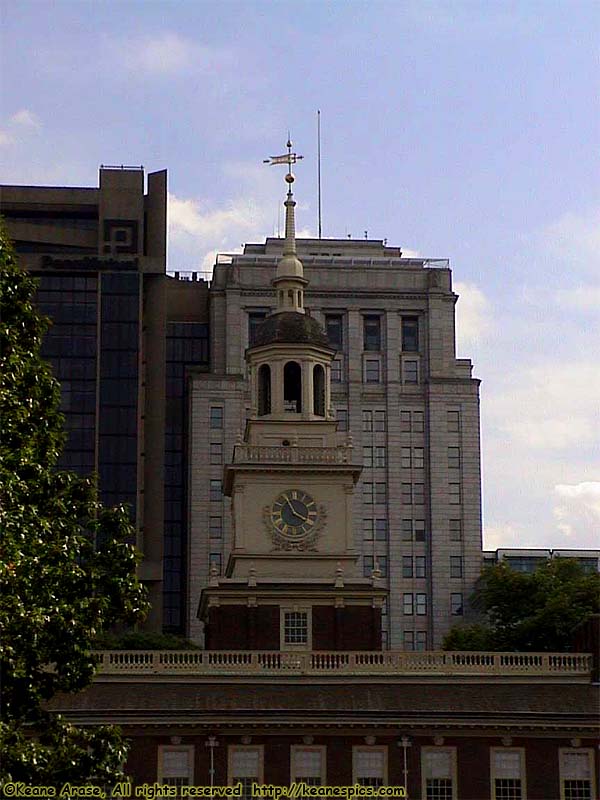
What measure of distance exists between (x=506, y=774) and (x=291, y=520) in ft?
58.6

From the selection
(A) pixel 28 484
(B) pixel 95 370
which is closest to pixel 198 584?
(B) pixel 95 370

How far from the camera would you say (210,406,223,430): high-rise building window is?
187625 mm

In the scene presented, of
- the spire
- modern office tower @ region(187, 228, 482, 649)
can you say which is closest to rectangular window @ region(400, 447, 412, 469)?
modern office tower @ region(187, 228, 482, 649)

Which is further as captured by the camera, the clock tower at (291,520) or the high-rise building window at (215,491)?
the high-rise building window at (215,491)

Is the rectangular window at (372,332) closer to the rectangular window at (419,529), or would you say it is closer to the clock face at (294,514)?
the rectangular window at (419,529)

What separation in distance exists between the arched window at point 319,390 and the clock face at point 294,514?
15.9ft

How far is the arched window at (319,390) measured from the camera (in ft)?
268

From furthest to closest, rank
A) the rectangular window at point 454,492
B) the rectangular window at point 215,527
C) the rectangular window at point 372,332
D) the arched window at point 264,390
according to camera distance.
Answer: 1. the rectangular window at point 372,332
2. the rectangular window at point 454,492
3. the rectangular window at point 215,527
4. the arched window at point 264,390

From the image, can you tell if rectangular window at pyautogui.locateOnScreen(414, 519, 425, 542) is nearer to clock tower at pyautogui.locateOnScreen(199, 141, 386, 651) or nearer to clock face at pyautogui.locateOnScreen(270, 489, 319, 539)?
clock tower at pyautogui.locateOnScreen(199, 141, 386, 651)

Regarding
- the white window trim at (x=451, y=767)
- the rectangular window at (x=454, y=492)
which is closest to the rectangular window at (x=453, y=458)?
the rectangular window at (x=454, y=492)

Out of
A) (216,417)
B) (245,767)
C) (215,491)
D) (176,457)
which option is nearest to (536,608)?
(245,767)

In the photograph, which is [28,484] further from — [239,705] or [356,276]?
[356,276]

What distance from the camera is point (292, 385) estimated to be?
82.4 metres

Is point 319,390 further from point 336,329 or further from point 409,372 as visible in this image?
point 409,372
